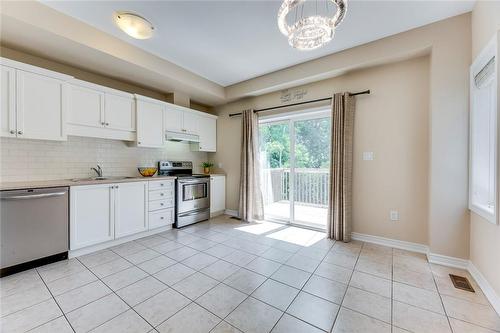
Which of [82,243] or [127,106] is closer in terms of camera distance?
[82,243]

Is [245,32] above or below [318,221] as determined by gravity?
above

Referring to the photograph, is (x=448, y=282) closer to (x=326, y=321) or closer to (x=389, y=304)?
(x=389, y=304)

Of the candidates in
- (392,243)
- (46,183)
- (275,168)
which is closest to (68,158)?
(46,183)

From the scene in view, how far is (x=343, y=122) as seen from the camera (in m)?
3.07

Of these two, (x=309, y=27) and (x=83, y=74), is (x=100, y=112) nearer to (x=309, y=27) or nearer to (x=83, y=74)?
(x=83, y=74)

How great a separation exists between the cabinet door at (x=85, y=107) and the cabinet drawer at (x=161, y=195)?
1243 millimetres

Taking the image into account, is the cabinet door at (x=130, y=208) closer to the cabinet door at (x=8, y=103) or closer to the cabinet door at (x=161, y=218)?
the cabinet door at (x=161, y=218)

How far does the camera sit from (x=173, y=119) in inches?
151

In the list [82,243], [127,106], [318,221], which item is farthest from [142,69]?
[318,221]

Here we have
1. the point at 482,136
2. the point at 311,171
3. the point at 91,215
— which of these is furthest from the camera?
the point at 311,171

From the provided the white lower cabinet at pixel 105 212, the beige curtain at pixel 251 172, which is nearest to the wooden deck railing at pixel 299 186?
the beige curtain at pixel 251 172

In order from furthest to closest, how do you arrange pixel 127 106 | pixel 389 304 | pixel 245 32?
1. pixel 127 106
2. pixel 245 32
3. pixel 389 304

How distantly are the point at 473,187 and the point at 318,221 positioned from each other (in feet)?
6.77

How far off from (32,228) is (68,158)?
3.49ft
